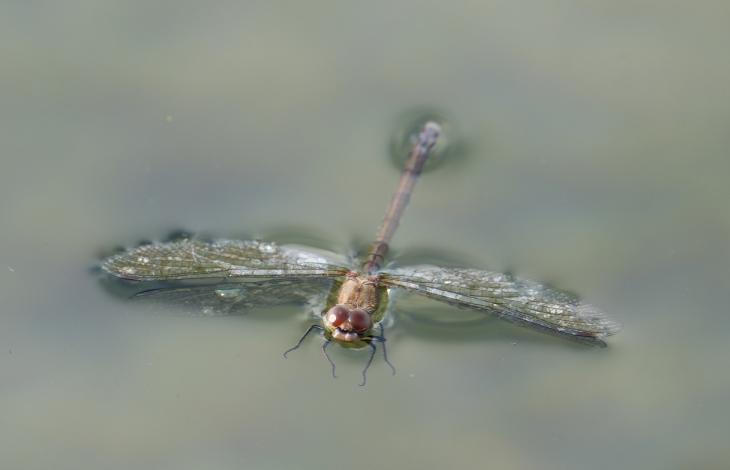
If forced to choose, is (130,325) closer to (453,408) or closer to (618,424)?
(453,408)

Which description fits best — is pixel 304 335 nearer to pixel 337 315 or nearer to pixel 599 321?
pixel 337 315

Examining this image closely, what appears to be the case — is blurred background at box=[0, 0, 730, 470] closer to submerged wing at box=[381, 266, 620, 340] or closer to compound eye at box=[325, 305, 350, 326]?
submerged wing at box=[381, 266, 620, 340]

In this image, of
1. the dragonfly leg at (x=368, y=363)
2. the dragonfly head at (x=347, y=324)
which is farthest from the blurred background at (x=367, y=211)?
the dragonfly head at (x=347, y=324)

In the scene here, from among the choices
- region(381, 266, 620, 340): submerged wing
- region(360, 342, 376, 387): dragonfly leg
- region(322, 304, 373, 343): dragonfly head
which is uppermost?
region(381, 266, 620, 340): submerged wing

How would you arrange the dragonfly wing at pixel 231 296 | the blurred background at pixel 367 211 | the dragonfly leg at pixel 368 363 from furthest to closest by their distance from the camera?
the dragonfly wing at pixel 231 296 → the dragonfly leg at pixel 368 363 → the blurred background at pixel 367 211

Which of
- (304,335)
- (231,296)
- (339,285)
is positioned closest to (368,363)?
(304,335)

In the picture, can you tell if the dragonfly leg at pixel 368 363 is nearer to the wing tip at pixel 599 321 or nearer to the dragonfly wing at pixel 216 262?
the dragonfly wing at pixel 216 262

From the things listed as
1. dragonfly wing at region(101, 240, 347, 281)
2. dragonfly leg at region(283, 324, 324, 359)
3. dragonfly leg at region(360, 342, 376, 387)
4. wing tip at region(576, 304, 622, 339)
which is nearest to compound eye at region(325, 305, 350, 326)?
dragonfly leg at region(283, 324, 324, 359)
